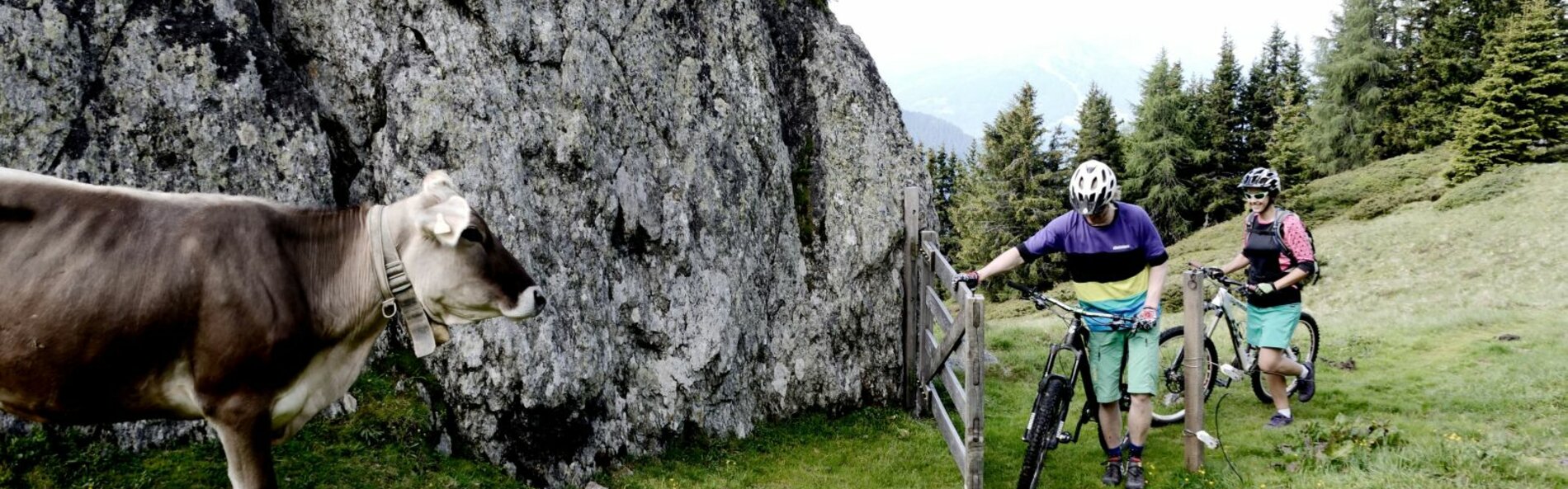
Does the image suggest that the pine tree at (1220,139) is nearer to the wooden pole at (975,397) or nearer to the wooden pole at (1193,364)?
the wooden pole at (1193,364)

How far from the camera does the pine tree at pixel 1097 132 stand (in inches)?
1923

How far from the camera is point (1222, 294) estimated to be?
991 cm

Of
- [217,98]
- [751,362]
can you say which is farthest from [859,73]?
[217,98]

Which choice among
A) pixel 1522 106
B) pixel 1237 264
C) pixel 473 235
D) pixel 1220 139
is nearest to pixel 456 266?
pixel 473 235

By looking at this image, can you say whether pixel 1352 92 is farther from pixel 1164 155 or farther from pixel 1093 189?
pixel 1093 189

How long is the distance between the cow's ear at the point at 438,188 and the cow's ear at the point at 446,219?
0.06 m

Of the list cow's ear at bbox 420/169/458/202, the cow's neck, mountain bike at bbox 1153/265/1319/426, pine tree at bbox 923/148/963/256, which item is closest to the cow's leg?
the cow's neck

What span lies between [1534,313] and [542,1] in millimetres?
19860

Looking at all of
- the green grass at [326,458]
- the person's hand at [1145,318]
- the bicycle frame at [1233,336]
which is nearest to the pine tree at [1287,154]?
the bicycle frame at [1233,336]

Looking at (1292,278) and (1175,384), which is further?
(1175,384)

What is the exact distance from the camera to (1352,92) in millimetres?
55250

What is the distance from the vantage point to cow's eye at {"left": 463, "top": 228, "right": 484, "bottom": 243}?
385 centimetres

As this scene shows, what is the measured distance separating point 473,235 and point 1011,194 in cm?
4178

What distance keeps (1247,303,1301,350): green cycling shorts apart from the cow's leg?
934 cm
